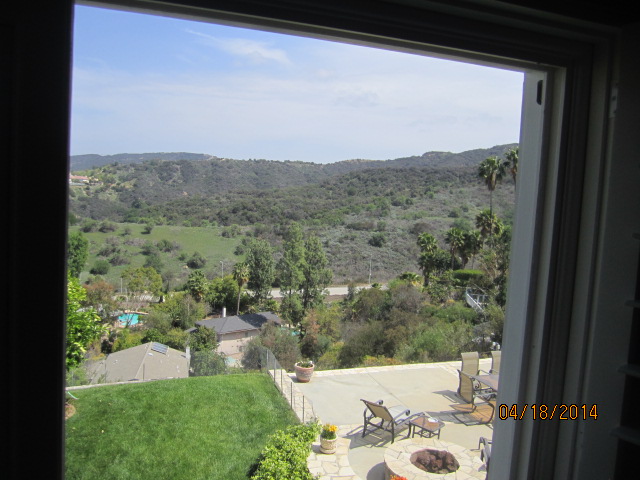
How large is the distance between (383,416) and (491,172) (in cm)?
87

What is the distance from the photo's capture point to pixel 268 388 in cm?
130

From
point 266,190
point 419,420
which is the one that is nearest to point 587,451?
point 419,420

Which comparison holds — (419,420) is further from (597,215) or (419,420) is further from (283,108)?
(283,108)

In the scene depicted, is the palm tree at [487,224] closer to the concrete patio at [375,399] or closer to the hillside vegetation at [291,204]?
the hillside vegetation at [291,204]

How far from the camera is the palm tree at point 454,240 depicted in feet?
5.21

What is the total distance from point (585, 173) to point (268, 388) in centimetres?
97

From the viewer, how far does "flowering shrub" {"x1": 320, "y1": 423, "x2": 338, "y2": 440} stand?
131cm

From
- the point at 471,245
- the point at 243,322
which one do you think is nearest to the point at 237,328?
the point at 243,322

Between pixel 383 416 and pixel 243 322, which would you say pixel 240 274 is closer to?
pixel 243 322

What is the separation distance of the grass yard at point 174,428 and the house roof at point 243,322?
0.43 ft

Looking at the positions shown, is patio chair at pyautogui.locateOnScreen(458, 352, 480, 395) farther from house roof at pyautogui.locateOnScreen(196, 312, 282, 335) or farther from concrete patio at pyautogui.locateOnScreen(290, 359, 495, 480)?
house roof at pyautogui.locateOnScreen(196, 312, 282, 335)

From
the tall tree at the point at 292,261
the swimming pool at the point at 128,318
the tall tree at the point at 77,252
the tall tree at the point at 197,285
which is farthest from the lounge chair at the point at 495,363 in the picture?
the tall tree at the point at 77,252

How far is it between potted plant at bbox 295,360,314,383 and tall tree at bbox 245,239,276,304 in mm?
243

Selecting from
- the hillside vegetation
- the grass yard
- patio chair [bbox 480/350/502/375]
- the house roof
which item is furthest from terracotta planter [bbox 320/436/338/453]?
patio chair [bbox 480/350/502/375]
